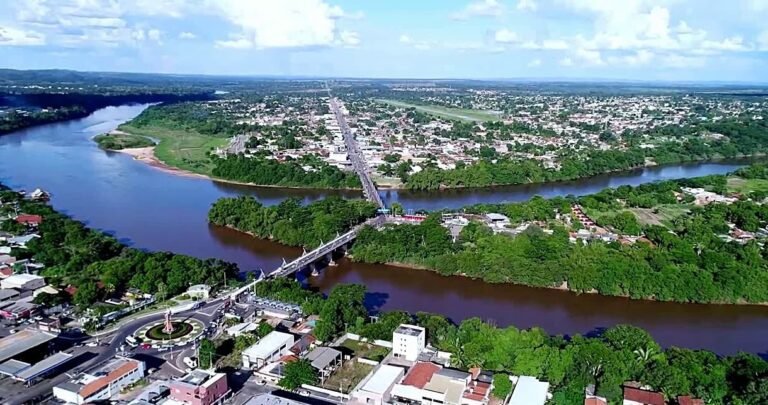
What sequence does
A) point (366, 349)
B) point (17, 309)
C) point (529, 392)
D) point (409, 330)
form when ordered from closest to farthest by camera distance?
point (529, 392) < point (409, 330) < point (366, 349) < point (17, 309)

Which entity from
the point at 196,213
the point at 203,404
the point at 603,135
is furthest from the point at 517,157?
the point at 203,404

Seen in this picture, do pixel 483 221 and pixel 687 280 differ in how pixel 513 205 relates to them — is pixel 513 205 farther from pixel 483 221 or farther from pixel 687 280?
pixel 687 280

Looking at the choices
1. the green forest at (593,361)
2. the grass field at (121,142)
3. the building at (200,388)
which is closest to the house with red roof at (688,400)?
the green forest at (593,361)

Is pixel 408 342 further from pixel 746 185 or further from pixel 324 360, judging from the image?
pixel 746 185

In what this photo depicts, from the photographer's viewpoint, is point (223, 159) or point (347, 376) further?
point (223, 159)

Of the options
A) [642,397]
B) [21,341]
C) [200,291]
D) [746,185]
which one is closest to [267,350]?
[200,291]

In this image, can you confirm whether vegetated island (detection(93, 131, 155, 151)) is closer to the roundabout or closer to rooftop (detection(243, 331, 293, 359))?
the roundabout

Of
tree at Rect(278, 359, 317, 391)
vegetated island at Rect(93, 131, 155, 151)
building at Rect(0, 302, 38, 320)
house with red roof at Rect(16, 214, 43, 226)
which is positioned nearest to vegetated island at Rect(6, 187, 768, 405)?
building at Rect(0, 302, 38, 320)
